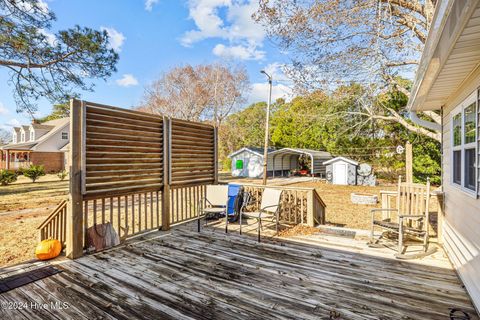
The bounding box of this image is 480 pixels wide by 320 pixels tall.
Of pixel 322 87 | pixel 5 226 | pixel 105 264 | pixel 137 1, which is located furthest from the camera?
pixel 137 1

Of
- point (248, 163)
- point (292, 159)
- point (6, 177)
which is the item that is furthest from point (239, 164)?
point (6, 177)

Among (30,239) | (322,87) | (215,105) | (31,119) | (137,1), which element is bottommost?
(30,239)

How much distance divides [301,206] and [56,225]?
438cm

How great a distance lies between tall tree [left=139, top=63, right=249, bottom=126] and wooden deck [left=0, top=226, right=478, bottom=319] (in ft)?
52.1

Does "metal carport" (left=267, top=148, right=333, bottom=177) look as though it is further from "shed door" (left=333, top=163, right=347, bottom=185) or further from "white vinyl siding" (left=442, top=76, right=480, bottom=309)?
"white vinyl siding" (left=442, top=76, right=480, bottom=309)

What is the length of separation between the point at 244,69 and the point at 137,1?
415 inches

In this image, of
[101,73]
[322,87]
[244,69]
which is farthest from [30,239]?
[244,69]

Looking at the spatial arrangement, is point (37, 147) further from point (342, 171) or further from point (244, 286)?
point (244, 286)

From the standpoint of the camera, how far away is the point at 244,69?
19.3 m

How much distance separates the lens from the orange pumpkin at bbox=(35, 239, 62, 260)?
3.51 m

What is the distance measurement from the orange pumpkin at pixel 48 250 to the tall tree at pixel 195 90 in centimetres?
1569

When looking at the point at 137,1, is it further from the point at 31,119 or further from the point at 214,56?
the point at 214,56

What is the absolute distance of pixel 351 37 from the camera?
291 inches

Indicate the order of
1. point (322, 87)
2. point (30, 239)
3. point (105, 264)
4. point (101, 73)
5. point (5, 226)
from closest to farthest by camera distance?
1. point (105, 264)
2. point (30, 239)
3. point (5, 226)
4. point (101, 73)
5. point (322, 87)
